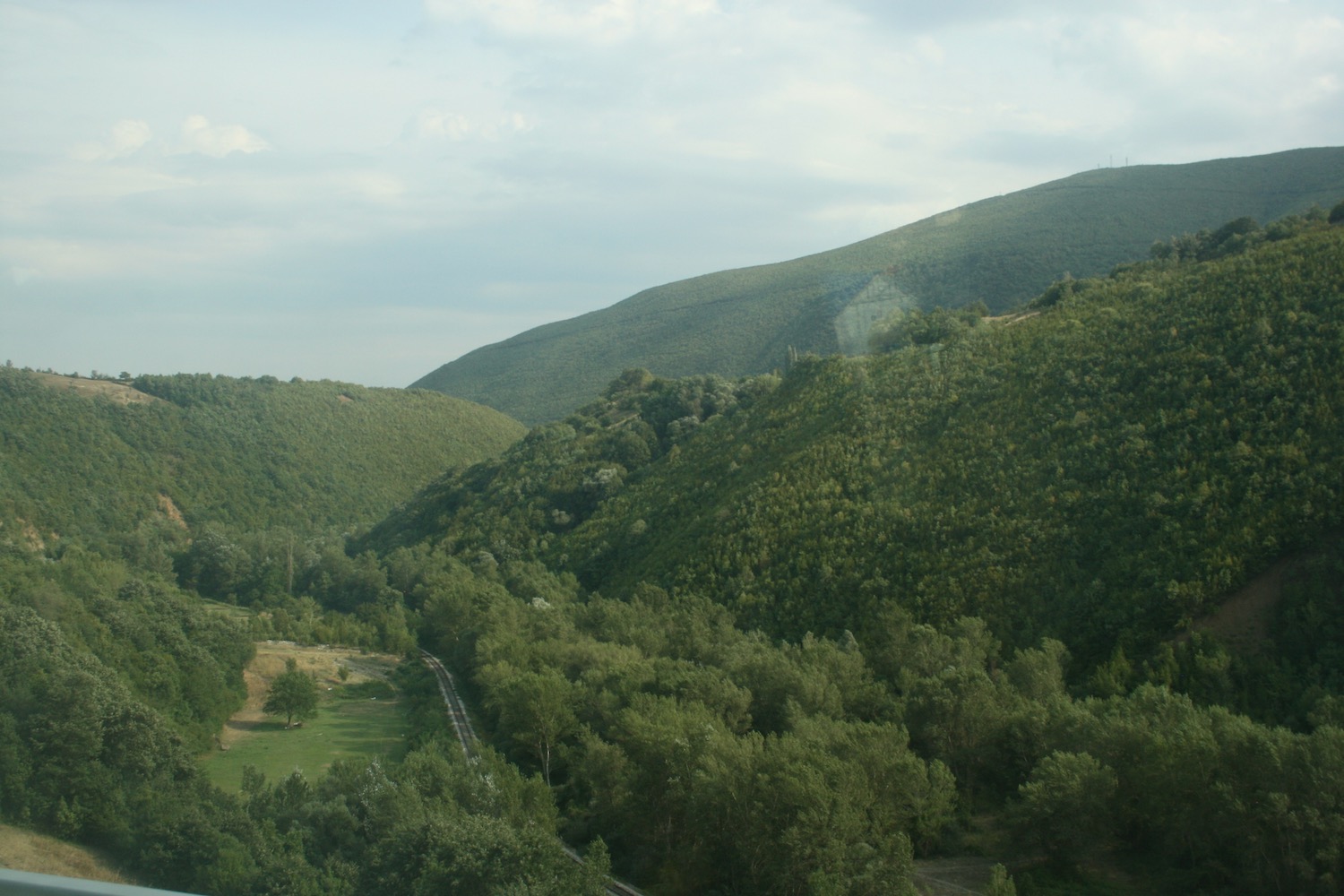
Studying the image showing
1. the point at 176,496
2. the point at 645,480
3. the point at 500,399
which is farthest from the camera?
the point at 500,399

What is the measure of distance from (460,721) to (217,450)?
53297mm

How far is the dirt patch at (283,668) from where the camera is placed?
2920cm

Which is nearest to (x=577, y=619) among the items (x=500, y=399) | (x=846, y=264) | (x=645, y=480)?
(x=645, y=480)

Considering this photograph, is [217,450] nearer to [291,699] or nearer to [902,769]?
[291,699]

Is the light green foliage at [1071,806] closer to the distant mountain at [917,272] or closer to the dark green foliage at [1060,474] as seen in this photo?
the dark green foliage at [1060,474]

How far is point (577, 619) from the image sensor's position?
32.5 metres

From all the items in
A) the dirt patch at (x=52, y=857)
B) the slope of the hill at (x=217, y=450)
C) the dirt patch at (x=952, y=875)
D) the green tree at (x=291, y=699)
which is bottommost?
the dirt patch at (x=952, y=875)

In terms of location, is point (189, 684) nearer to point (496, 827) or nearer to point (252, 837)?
point (252, 837)

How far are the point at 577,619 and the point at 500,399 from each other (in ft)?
294

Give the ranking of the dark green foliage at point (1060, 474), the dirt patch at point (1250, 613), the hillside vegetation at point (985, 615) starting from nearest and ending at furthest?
the hillside vegetation at point (985, 615), the dirt patch at point (1250, 613), the dark green foliage at point (1060, 474)

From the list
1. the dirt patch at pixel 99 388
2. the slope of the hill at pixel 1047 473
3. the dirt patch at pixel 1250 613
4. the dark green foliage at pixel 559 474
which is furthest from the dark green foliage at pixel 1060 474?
the dirt patch at pixel 99 388

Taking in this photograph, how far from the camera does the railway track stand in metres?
16.7

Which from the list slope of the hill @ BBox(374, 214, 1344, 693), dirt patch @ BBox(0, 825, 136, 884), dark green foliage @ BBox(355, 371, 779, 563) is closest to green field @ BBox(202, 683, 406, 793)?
dirt patch @ BBox(0, 825, 136, 884)

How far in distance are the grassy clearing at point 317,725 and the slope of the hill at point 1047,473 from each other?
9166mm
